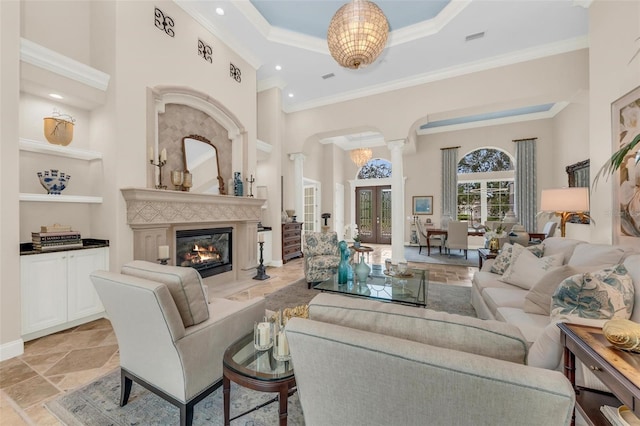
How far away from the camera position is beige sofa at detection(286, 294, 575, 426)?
0.65 metres

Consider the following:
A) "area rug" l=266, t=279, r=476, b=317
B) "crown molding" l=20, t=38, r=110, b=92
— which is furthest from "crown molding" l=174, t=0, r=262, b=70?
"area rug" l=266, t=279, r=476, b=317

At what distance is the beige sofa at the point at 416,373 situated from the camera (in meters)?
0.65

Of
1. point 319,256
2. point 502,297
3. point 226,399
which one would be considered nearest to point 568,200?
point 502,297

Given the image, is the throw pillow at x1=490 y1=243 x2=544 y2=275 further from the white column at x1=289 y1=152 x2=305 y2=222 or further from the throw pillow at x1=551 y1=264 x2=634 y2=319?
the white column at x1=289 y1=152 x2=305 y2=222

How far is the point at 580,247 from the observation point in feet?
7.91

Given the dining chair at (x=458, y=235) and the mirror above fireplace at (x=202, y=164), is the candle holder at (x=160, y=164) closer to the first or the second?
the mirror above fireplace at (x=202, y=164)

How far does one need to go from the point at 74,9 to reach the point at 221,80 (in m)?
1.82

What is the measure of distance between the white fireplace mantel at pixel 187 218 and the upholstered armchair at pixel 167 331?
5.60ft

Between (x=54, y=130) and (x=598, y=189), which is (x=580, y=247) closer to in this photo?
(x=598, y=189)

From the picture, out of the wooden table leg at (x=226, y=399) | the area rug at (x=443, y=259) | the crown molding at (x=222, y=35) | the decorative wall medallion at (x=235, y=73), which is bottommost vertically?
the area rug at (x=443, y=259)

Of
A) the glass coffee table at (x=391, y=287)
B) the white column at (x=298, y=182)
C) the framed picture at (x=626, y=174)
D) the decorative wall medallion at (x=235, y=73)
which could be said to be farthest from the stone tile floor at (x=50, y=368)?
the framed picture at (x=626, y=174)

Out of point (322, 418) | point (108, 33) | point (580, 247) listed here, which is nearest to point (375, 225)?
point (580, 247)

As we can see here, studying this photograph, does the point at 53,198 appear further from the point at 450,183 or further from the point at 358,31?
the point at 450,183

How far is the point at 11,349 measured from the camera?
229 cm
